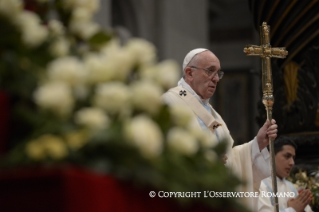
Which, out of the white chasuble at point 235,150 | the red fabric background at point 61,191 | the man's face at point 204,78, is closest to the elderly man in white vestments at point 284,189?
the white chasuble at point 235,150

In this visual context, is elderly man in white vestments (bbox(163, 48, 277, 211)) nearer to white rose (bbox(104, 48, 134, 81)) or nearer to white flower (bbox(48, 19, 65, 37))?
white flower (bbox(48, 19, 65, 37))

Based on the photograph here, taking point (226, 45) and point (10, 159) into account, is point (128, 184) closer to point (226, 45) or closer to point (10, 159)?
point (10, 159)

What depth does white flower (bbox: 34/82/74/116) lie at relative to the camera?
1525 millimetres

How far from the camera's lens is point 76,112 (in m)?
1.63

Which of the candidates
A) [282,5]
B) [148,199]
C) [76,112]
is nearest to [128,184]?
[148,199]

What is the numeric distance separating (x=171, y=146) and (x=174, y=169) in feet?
0.27

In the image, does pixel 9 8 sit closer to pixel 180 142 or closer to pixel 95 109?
pixel 95 109

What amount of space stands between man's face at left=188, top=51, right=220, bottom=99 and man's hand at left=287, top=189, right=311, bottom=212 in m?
1.47

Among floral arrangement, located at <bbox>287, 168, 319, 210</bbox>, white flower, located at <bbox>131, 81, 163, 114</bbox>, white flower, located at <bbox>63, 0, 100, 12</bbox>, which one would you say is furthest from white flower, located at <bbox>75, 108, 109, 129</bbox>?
floral arrangement, located at <bbox>287, 168, 319, 210</bbox>

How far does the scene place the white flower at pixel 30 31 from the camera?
1743mm

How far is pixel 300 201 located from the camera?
6.17 metres

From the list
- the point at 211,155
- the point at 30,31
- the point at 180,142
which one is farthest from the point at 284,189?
the point at 30,31

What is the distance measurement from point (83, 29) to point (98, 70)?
27cm

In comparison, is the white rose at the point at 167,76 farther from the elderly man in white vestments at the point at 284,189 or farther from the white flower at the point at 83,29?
the elderly man in white vestments at the point at 284,189
